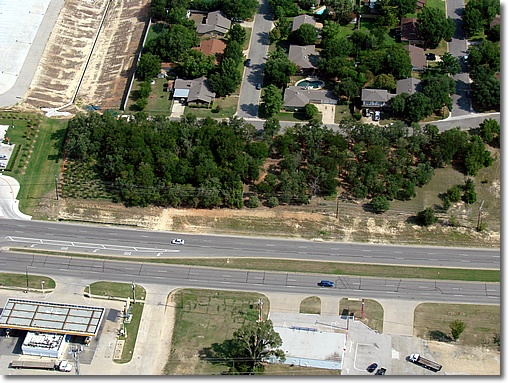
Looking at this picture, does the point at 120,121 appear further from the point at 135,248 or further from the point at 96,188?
the point at 135,248

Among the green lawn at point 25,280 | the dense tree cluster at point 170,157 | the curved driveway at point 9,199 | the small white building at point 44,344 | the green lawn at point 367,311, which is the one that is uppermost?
the dense tree cluster at point 170,157

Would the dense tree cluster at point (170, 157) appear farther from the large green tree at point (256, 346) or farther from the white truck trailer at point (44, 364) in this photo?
the white truck trailer at point (44, 364)

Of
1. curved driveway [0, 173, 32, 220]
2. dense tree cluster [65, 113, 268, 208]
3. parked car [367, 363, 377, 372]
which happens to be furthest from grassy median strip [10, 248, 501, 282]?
curved driveway [0, 173, 32, 220]

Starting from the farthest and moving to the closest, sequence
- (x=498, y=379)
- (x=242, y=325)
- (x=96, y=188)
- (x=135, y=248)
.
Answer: (x=96, y=188)
(x=135, y=248)
(x=242, y=325)
(x=498, y=379)

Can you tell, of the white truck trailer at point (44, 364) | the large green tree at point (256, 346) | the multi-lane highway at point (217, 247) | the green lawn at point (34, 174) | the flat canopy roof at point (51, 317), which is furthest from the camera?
the green lawn at point (34, 174)

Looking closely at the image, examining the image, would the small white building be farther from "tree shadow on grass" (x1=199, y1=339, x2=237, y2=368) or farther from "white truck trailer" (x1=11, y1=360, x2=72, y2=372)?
"tree shadow on grass" (x1=199, y1=339, x2=237, y2=368)

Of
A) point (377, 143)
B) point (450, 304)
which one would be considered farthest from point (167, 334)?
point (377, 143)

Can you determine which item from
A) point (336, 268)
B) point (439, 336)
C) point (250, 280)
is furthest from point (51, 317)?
point (439, 336)

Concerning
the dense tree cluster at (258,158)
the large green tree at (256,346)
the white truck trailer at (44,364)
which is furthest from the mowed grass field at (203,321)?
the dense tree cluster at (258,158)
